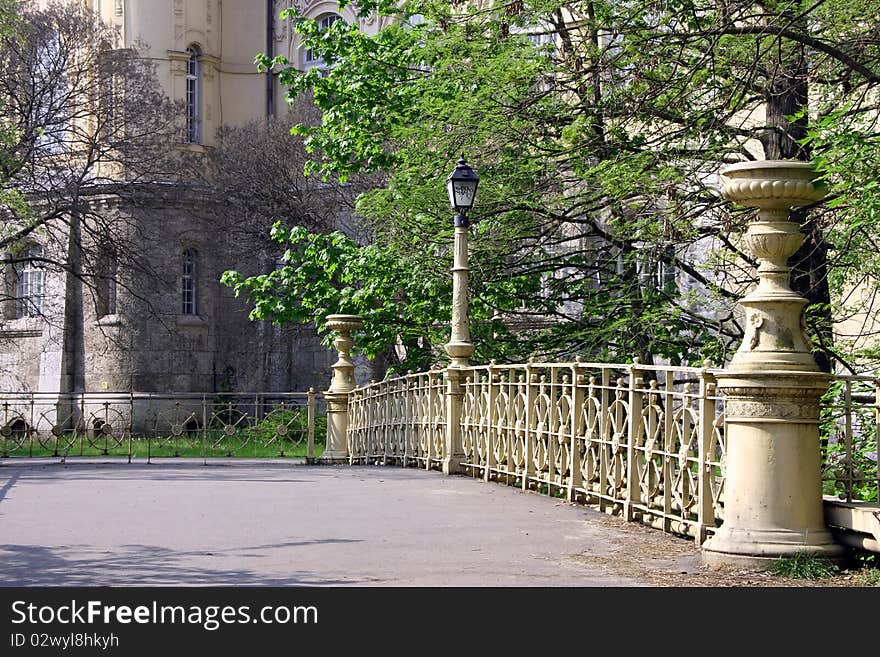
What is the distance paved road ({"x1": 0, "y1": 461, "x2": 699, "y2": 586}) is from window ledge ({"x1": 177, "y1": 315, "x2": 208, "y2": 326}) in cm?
3124

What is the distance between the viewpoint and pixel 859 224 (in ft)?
37.6

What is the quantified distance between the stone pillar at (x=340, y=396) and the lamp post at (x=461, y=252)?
244 inches

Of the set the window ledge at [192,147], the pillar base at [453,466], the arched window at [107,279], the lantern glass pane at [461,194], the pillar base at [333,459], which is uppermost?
the window ledge at [192,147]

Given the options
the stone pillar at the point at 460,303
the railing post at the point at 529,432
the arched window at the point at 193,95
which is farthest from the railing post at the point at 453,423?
the arched window at the point at 193,95

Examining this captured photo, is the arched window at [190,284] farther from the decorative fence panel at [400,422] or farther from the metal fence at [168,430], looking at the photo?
the decorative fence panel at [400,422]

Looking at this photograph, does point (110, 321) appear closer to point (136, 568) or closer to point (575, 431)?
point (575, 431)

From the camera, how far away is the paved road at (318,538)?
827 cm

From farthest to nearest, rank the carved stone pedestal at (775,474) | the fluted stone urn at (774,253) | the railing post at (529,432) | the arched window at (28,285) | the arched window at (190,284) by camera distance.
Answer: the arched window at (190,284) < the arched window at (28,285) < the railing post at (529,432) < the fluted stone urn at (774,253) < the carved stone pedestal at (775,474)

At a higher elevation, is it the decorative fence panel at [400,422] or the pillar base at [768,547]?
the decorative fence panel at [400,422]

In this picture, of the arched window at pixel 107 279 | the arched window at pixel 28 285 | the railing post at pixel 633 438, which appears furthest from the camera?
the arched window at pixel 28 285

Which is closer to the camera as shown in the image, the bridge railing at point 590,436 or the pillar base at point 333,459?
the bridge railing at point 590,436

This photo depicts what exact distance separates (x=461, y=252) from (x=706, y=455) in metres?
8.24
